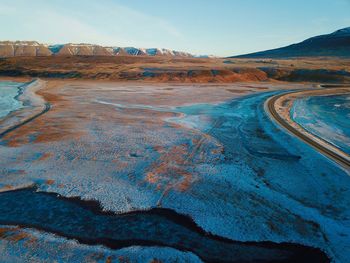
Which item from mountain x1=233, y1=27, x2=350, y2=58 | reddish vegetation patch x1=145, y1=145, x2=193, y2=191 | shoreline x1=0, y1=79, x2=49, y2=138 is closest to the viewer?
reddish vegetation patch x1=145, y1=145, x2=193, y2=191

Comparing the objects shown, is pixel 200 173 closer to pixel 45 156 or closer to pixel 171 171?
pixel 171 171

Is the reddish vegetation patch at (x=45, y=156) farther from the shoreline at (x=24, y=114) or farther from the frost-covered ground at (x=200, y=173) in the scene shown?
the shoreline at (x=24, y=114)

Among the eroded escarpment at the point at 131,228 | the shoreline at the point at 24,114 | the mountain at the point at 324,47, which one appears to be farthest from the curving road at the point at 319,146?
the mountain at the point at 324,47

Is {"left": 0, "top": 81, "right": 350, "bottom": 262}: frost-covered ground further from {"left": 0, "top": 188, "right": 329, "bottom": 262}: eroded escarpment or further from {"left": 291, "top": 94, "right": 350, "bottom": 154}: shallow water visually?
{"left": 291, "top": 94, "right": 350, "bottom": 154}: shallow water

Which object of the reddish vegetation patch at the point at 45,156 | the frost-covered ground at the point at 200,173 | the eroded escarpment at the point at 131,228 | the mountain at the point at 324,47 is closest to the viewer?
the eroded escarpment at the point at 131,228

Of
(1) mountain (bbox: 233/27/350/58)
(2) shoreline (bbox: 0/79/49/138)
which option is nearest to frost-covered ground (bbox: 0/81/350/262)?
(2) shoreline (bbox: 0/79/49/138)

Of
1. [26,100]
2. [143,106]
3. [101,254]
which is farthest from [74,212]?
[26,100]
